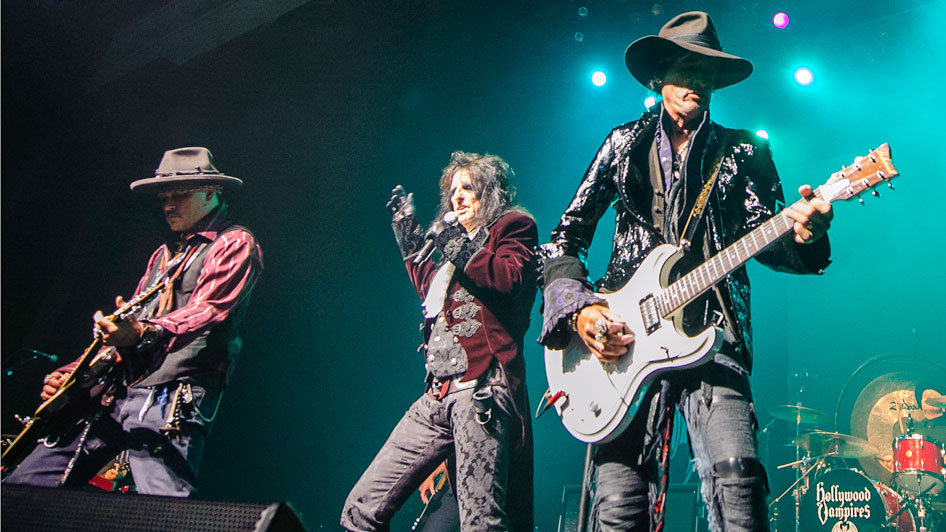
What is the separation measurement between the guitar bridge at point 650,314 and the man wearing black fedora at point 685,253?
6 centimetres

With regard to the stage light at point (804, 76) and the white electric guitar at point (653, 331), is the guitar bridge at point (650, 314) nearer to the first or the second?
the white electric guitar at point (653, 331)

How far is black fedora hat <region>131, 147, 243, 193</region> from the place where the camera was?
12.3ft

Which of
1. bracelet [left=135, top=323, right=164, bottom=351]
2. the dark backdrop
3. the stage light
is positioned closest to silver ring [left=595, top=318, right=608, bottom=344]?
bracelet [left=135, top=323, right=164, bottom=351]

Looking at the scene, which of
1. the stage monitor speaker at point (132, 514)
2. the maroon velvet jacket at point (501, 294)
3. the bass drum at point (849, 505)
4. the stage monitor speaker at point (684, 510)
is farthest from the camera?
Result: the bass drum at point (849, 505)

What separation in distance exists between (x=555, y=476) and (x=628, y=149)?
395 cm

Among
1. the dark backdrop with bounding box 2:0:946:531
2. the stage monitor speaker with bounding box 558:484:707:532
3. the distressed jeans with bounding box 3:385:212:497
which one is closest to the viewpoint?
the distressed jeans with bounding box 3:385:212:497

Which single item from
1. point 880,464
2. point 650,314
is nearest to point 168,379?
point 650,314

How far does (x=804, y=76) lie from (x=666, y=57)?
3853 mm

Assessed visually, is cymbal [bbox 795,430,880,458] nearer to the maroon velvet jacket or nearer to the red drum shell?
the red drum shell

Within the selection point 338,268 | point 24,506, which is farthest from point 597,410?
point 338,268

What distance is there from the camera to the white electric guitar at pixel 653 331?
6.52 feet

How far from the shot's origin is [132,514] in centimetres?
153

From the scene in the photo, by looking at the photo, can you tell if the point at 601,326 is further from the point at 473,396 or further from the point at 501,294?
the point at 501,294

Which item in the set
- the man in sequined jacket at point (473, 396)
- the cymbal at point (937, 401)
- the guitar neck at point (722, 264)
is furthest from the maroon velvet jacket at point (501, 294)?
the cymbal at point (937, 401)
